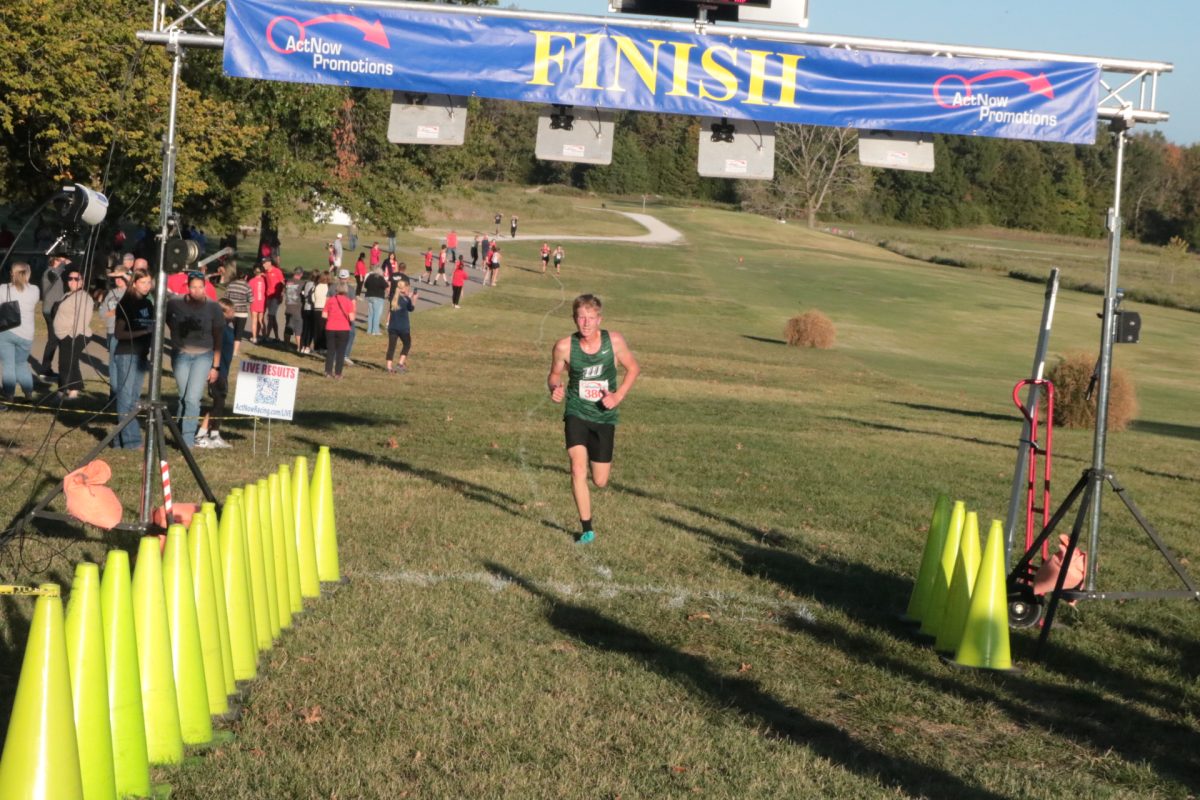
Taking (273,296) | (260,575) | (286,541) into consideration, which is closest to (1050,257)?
(273,296)

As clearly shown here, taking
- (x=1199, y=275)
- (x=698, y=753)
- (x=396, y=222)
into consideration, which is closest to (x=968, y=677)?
(x=698, y=753)

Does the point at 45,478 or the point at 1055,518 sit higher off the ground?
the point at 1055,518

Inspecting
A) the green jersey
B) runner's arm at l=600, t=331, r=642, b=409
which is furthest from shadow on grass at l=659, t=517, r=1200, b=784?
the green jersey

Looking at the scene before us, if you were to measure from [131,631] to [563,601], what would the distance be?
406cm

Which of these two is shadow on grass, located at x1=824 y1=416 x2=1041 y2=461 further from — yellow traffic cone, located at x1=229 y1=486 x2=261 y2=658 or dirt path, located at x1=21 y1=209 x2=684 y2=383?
yellow traffic cone, located at x1=229 y1=486 x2=261 y2=658

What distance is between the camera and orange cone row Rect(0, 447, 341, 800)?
15.2 feet

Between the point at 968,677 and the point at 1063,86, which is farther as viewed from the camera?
the point at 1063,86

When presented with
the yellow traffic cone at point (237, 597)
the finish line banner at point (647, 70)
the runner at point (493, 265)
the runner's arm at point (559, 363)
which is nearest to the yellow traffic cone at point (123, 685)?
the yellow traffic cone at point (237, 597)

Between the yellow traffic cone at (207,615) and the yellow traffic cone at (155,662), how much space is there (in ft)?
1.14

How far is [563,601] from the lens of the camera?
9102mm

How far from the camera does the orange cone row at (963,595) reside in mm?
8156

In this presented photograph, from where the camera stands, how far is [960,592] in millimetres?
8469

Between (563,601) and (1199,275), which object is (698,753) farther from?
(1199,275)

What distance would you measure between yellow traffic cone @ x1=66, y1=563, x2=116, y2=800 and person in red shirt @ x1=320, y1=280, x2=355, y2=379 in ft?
63.8
